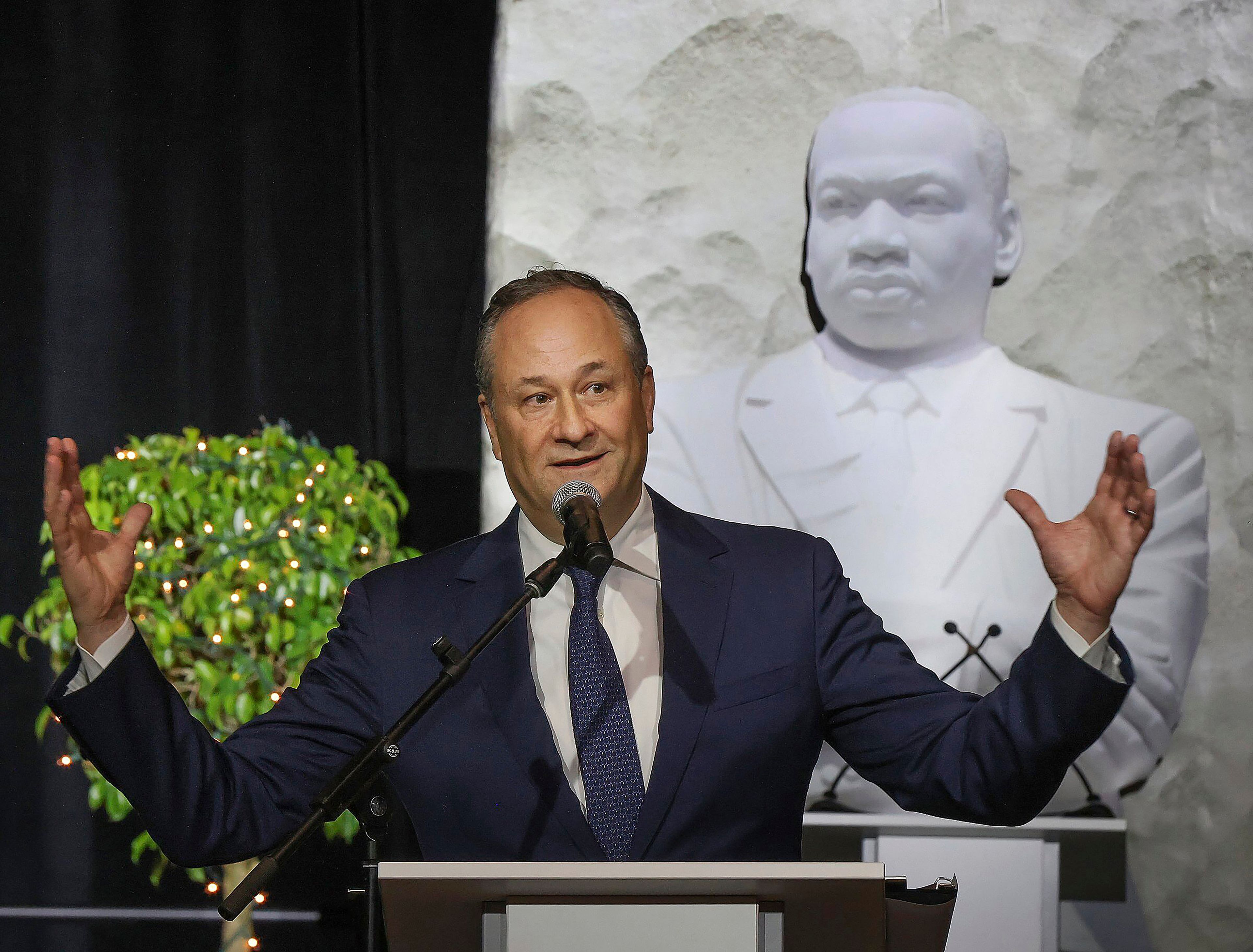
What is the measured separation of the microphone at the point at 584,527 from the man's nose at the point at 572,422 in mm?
251

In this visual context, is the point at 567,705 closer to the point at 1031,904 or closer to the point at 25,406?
the point at 1031,904

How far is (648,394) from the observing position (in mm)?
1926

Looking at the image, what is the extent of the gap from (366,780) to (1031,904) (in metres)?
2.38

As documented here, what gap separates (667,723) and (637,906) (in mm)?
508

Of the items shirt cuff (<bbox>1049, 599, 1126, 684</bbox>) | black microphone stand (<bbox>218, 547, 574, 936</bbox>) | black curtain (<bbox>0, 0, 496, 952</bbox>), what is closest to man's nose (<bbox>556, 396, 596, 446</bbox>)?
black microphone stand (<bbox>218, 547, 574, 936</bbox>)

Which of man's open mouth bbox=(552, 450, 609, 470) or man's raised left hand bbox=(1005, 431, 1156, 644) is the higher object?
man's open mouth bbox=(552, 450, 609, 470)

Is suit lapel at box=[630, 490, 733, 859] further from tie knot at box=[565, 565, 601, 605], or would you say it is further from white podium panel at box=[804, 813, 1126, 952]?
white podium panel at box=[804, 813, 1126, 952]

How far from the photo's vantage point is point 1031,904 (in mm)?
3217

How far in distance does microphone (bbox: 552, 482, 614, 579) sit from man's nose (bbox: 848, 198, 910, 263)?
2.25 meters

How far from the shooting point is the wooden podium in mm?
1124

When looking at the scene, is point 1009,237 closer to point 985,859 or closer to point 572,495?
point 985,859

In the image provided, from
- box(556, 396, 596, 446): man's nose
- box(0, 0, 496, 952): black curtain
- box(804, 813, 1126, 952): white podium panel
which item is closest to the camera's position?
box(556, 396, 596, 446): man's nose

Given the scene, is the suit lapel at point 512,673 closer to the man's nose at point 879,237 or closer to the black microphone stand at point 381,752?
the black microphone stand at point 381,752

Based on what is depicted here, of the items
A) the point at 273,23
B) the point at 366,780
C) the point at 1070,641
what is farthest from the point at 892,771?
the point at 273,23
